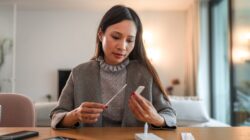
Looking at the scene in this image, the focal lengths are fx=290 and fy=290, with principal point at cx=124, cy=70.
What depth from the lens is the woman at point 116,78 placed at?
3.23ft

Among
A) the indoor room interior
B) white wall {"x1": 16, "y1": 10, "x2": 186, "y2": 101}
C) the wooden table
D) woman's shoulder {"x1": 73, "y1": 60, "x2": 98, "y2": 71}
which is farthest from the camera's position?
white wall {"x1": 16, "y1": 10, "x2": 186, "y2": 101}

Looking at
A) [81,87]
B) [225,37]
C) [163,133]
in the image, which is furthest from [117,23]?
[225,37]

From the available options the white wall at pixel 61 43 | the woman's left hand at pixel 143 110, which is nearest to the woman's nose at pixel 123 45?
the woman's left hand at pixel 143 110

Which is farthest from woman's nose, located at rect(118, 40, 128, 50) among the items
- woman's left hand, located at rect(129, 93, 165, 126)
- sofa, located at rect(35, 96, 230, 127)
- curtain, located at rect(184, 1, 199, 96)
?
curtain, located at rect(184, 1, 199, 96)

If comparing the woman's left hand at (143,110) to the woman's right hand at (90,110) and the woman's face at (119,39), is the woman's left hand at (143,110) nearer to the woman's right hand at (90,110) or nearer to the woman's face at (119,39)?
the woman's right hand at (90,110)

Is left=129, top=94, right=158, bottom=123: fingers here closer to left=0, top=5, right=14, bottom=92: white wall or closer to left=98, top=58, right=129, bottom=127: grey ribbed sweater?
left=98, top=58, right=129, bottom=127: grey ribbed sweater

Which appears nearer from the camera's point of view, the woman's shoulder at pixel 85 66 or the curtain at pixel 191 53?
the woman's shoulder at pixel 85 66

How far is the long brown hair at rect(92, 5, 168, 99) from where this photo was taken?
1013mm

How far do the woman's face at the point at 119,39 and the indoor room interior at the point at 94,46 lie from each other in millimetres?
2818

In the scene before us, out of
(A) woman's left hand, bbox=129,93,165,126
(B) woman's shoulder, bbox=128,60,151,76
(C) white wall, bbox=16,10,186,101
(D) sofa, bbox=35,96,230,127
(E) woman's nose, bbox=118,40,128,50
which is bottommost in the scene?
(D) sofa, bbox=35,96,230,127

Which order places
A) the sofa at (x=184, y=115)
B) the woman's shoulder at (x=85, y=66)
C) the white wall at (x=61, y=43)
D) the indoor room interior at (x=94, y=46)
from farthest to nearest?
the white wall at (x=61, y=43), the indoor room interior at (x=94, y=46), the sofa at (x=184, y=115), the woman's shoulder at (x=85, y=66)

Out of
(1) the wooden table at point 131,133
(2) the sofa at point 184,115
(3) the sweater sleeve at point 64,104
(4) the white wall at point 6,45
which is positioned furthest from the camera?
(4) the white wall at point 6,45

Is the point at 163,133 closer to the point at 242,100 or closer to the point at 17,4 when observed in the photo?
the point at 242,100

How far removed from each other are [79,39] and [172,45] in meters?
1.55
